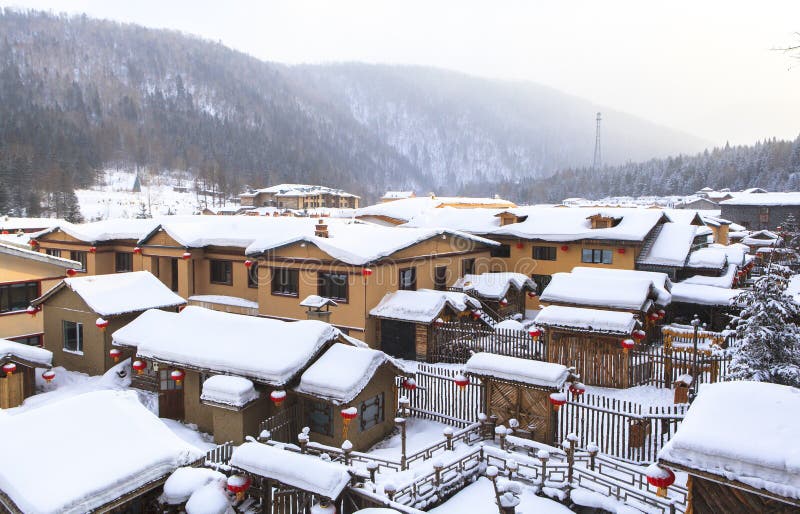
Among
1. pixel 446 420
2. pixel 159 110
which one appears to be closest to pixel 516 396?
pixel 446 420

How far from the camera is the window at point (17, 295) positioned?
73.4 feet

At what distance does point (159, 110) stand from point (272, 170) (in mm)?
49323

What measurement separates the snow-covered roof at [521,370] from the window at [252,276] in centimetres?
1661

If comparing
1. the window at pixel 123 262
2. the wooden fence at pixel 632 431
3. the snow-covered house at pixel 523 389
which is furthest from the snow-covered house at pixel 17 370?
the wooden fence at pixel 632 431

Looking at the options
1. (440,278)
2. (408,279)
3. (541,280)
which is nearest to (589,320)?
(408,279)

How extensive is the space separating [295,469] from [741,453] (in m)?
6.39

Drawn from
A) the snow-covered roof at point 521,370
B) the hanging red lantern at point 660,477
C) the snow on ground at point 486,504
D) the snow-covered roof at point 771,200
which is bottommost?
the snow on ground at point 486,504

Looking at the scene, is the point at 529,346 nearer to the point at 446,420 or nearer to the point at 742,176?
the point at 446,420

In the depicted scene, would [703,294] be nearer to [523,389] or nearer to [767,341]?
[767,341]

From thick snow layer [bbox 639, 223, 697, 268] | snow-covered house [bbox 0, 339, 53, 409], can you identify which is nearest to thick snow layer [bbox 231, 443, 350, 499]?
snow-covered house [bbox 0, 339, 53, 409]

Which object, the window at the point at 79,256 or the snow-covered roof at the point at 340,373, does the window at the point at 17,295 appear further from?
the snow-covered roof at the point at 340,373

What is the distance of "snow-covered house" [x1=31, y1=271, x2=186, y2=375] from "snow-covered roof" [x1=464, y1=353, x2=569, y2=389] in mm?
13313

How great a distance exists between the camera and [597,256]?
32156 millimetres

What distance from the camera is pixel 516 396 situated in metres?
15.0
